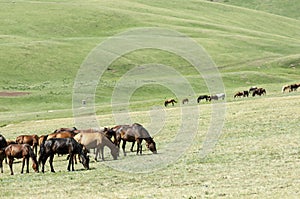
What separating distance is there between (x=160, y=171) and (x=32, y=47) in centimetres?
9171

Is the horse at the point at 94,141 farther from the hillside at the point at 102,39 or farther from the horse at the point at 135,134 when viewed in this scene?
the hillside at the point at 102,39

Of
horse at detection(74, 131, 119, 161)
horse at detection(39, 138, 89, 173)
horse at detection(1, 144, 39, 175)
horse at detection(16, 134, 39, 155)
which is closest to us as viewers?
horse at detection(39, 138, 89, 173)

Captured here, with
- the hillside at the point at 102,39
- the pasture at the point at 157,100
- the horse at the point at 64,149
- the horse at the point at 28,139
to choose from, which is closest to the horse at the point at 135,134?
the pasture at the point at 157,100

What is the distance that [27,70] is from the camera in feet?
329

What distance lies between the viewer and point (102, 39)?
437 ft

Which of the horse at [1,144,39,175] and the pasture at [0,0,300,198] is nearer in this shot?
the pasture at [0,0,300,198]

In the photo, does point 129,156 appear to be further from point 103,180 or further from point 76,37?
point 76,37

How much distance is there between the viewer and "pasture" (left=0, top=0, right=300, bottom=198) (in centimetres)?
2244

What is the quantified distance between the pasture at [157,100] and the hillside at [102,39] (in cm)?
24

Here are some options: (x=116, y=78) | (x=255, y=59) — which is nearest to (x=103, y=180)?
(x=116, y=78)

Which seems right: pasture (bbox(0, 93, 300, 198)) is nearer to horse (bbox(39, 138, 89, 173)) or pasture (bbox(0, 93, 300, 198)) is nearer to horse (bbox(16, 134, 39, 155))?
horse (bbox(39, 138, 89, 173))

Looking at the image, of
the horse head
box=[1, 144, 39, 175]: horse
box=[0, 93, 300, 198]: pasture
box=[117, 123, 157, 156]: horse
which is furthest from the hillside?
box=[1, 144, 39, 175]: horse

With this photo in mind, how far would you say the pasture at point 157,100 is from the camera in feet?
73.6

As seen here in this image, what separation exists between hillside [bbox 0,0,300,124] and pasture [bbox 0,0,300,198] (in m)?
0.24
